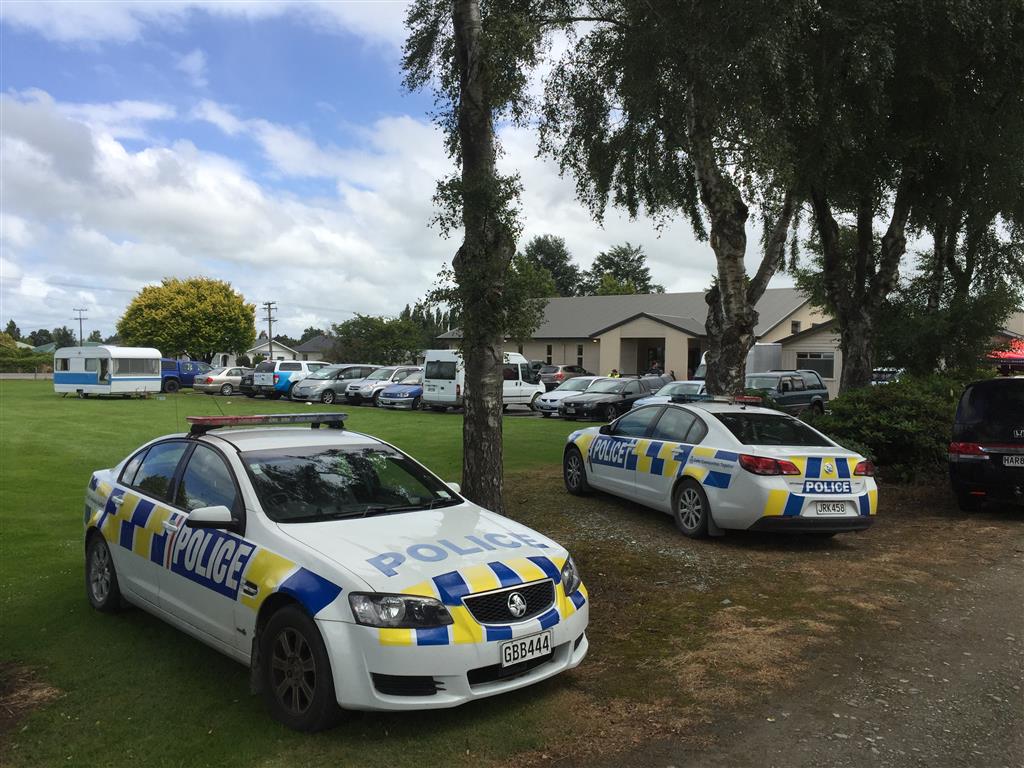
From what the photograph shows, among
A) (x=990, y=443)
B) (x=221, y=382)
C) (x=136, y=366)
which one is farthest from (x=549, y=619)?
(x=221, y=382)

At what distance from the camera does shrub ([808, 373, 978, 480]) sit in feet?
38.5

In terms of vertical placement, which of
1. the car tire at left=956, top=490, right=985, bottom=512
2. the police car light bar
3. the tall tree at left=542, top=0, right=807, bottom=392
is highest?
the tall tree at left=542, top=0, right=807, bottom=392

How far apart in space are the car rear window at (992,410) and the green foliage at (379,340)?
169 ft

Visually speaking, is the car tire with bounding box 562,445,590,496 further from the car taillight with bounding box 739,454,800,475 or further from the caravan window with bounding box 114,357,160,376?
the caravan window with bounding box 114,357,160,376

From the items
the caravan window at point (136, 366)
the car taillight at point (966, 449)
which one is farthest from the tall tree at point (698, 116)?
the caravan window at point (136, 366)

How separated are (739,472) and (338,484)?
4120 millimetres

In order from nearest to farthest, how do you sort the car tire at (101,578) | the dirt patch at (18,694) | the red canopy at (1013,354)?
the dirt patch at (18,694) → the car tire at (101,578) → the red canopy at (1013,354)

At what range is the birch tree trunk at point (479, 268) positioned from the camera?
7023 mm

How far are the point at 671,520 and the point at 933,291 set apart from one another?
11687 millimetres

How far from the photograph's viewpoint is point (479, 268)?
6980mm

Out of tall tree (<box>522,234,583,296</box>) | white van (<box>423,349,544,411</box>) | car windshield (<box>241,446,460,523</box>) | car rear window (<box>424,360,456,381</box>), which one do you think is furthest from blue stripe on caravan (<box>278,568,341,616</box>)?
tall tree (<box>522,234,583,296</box>)

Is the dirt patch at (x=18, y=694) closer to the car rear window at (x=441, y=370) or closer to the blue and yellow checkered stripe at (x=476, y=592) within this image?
the blue and yellow checkered stripe at (x=476, y=592)

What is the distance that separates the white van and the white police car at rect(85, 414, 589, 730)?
2183 cm

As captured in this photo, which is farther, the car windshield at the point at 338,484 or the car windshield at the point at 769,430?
the car windshield at the point at 769,430
